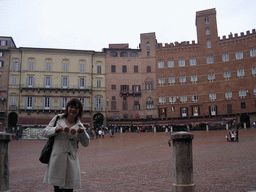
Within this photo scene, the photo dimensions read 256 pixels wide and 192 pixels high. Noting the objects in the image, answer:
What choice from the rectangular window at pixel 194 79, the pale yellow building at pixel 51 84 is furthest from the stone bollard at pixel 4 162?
the rectangular window at pixel 194 79

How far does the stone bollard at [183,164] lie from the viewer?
4691mm

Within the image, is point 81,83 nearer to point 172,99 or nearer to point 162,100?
point 162,100

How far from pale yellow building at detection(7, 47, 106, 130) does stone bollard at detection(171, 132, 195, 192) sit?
149 feet

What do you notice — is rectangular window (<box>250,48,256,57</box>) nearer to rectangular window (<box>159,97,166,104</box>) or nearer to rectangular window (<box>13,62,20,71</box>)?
rectangular window (<box>159,97,166,104</box>)

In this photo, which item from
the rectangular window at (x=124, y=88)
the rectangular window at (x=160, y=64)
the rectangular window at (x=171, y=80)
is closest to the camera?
the rectangular window at (x=171, y=80)

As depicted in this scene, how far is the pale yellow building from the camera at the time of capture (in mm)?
48188

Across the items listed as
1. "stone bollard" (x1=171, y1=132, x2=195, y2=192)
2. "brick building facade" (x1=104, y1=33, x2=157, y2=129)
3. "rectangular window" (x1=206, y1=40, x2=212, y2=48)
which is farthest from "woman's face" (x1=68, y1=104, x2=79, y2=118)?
"rectangular window" (x1=206, y1=40, x2=212, y2=48)

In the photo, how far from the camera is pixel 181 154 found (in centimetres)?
475

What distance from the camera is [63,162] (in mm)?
3727

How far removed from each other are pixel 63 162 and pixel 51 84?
48740 mm

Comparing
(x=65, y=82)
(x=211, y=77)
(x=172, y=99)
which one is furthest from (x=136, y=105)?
(x=211, y=77)

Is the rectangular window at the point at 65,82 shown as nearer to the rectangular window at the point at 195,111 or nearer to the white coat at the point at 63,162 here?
the rectangular window at the point at 195,111

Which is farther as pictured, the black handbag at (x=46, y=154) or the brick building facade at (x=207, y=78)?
the brick building facade at (x=207, y=78)

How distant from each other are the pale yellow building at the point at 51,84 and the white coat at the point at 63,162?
150ft
